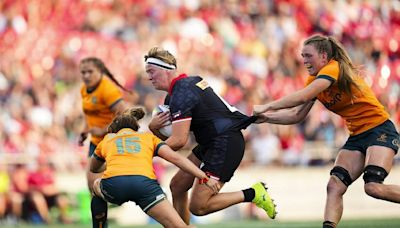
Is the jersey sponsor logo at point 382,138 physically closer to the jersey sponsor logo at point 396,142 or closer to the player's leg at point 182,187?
the jersey sponsor logo at point 396,142

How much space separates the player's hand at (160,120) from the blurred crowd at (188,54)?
26.8 feet

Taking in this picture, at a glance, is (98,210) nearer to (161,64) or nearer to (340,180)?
(161,64)

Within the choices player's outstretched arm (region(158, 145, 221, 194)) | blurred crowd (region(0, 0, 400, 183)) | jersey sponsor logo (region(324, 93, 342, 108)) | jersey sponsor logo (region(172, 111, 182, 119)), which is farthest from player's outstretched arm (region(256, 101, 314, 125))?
blurred crowd (region(0, 0, 400, 183))

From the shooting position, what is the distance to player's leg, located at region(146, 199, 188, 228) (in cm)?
742

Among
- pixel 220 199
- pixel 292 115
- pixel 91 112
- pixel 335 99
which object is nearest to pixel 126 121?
pixel 220 199

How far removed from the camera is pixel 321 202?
52.1ft

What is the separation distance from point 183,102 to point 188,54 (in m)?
11.1

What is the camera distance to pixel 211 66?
18.7 metres

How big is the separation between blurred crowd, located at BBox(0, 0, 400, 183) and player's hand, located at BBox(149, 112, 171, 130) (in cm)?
818

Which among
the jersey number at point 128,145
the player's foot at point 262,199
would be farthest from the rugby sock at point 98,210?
the player's foot at point 262,199

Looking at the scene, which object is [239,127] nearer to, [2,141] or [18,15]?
[2,141]

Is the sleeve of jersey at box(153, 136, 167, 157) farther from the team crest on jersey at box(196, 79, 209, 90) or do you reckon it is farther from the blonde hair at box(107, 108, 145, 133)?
the team crest on jersey at box(196, 79, 209, 90)

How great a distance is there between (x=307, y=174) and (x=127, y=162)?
356 inches

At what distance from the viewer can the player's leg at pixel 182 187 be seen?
331 inches
